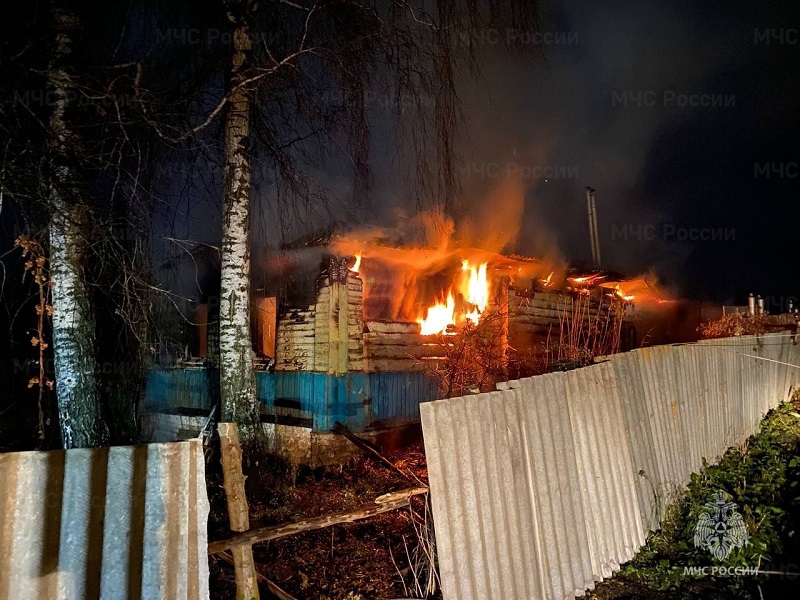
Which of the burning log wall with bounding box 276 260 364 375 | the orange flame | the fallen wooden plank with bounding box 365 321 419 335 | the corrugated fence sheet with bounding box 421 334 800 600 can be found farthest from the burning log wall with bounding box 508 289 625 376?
the corrugated fence sheet with bounding box 421 334 800 600

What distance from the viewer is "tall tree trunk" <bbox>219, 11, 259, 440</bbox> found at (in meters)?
7.75

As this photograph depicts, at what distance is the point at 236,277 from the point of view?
7.85 m

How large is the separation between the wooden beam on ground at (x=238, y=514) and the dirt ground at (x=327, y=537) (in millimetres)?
158

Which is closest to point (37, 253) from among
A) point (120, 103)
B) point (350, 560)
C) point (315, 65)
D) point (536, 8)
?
point (120, 103)

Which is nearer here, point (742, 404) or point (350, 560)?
point (350, 560)

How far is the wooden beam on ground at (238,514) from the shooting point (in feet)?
11.1

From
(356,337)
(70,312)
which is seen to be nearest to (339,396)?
(356,337)

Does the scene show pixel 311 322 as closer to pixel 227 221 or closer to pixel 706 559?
pixel 227 221

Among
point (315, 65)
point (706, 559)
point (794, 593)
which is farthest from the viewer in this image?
point (315, 65)

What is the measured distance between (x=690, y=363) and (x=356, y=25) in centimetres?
683

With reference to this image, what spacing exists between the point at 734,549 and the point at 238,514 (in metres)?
4.87

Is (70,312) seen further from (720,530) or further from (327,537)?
(720,530)

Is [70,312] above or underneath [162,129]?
underneath

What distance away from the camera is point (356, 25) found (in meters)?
7.41
